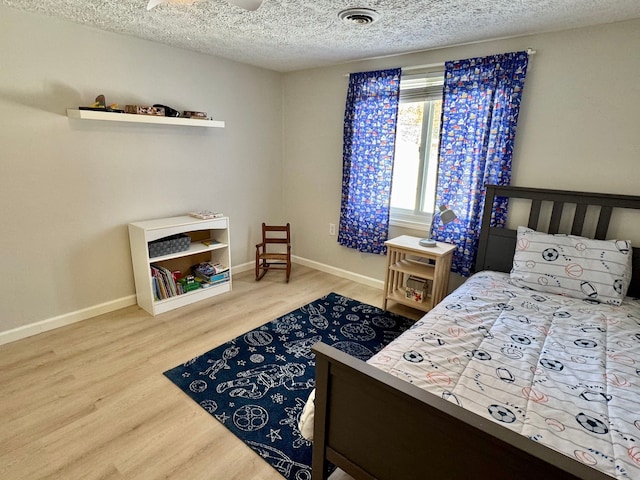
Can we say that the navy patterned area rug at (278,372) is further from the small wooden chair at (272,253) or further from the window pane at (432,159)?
the window pane at (432,159)

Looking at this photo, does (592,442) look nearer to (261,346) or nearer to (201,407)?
(201,407)

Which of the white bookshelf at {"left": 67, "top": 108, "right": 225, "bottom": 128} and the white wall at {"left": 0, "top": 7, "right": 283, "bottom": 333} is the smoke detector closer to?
the white bookshelf at {"left": 67, "top": 108, "right": 225, "bottom": 128}

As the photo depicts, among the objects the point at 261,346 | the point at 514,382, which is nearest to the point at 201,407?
the point at 261,346

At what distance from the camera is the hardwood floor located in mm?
1562

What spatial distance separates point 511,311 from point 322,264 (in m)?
2.42

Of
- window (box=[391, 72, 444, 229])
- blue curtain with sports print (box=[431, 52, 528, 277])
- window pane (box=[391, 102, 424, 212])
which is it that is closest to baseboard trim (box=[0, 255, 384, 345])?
window (box=[391, 72, 444, 229])

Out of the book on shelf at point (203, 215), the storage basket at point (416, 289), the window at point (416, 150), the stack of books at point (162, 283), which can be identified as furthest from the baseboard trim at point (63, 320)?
the window at point (416, 150)

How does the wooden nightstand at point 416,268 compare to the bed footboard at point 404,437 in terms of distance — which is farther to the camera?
the wooden nightstand at point 416,268

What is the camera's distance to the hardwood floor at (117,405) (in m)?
1.56

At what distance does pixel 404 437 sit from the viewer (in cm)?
109

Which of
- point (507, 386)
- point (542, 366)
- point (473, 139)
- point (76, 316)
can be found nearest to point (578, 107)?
point (473, 139)

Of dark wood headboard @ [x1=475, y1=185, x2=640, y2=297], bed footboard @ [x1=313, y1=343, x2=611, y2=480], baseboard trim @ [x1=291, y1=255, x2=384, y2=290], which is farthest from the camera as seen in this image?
baseboard trim @ [x1=291, y1=255, x2=384, y2=290]

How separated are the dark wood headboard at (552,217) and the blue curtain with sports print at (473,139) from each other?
0.08 meters

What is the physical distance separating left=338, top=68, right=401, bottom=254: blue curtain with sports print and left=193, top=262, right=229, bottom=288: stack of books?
1.34 meters
